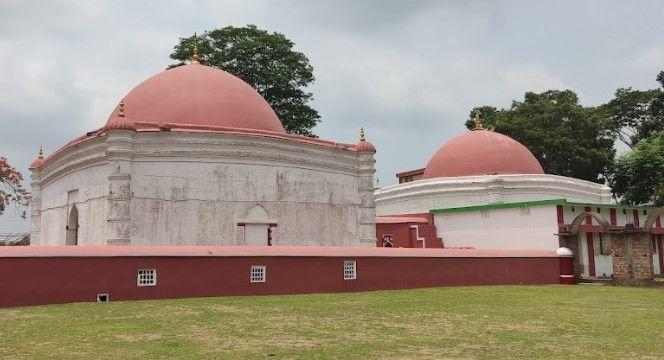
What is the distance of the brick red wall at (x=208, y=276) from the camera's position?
12359 mm

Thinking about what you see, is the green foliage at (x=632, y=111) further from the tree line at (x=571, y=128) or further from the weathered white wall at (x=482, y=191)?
the weathered white wall at (x=482, y=191)

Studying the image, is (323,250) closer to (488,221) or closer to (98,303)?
(98,303)

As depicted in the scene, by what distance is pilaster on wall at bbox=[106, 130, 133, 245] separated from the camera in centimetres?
1645

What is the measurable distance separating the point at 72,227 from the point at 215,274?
8.00 metres

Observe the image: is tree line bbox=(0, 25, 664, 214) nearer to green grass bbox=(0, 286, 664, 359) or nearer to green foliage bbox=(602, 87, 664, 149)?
green foliage bbox=(602, 87, 664, 149)

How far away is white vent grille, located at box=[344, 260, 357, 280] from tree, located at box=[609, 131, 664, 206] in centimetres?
2113

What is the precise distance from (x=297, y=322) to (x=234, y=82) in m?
13.0

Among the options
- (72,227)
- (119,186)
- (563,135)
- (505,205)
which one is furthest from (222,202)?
(563,135)

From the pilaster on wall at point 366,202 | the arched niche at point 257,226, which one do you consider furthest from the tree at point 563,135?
the arched niche at point 257,226

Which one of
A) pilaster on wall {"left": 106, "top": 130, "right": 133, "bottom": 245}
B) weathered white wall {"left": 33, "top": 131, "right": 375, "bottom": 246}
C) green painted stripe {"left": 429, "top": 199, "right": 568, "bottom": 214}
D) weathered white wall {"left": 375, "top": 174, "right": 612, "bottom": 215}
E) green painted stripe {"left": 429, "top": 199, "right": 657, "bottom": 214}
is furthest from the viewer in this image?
weathered white wall {"left": 375, "top": 174, "right": 612, "bottom": 215}

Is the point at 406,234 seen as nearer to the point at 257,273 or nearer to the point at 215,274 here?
the point at 257,273

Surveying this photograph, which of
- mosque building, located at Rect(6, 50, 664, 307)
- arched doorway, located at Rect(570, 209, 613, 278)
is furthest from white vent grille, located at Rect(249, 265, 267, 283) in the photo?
arched doorway, located at Rect(570, 209, 613, 278)

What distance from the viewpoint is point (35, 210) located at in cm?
2258

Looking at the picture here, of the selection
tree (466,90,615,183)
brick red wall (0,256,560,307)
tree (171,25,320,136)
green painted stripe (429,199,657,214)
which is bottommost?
brick red wall (0,256,560,307)
